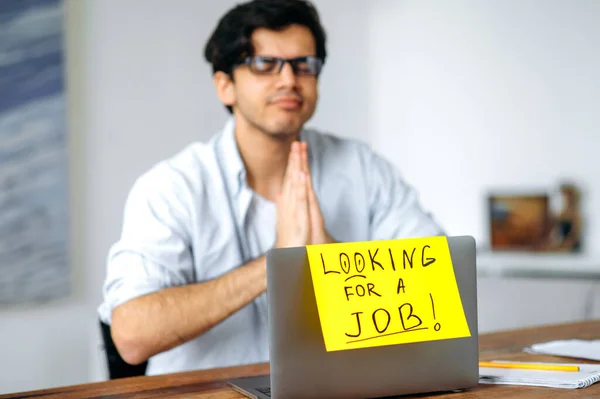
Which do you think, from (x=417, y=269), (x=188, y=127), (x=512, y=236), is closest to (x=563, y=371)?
(x=417, y=269)

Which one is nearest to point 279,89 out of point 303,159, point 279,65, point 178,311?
point 279,65

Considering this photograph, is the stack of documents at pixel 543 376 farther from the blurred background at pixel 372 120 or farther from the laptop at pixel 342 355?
the blurred background at pixel 372 120

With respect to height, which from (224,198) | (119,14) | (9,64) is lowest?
(224,198)

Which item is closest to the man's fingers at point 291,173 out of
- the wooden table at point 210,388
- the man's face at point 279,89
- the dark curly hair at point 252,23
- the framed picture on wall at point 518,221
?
the man's face at point 279,89

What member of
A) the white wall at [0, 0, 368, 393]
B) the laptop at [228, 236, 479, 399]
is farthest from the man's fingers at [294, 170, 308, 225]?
the white wall at [0, 0, 368, 393]

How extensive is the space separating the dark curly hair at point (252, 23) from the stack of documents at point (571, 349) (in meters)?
0.95

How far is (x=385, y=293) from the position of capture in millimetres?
827

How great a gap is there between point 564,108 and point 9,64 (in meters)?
2.79

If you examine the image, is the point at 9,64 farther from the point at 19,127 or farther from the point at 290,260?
the point at 290,260

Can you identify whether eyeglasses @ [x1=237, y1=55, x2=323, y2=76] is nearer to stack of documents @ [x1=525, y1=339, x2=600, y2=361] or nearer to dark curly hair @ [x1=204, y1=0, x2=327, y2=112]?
dark curly hair @ [x1=204, y1=0, x2=327, y2=112]

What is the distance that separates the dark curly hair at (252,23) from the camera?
1792mm

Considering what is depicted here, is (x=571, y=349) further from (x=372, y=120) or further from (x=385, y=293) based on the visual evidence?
(x=372, y=120)

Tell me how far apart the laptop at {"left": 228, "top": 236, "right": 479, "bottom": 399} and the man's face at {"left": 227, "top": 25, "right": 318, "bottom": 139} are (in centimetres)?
91

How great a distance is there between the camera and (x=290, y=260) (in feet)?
2.57
